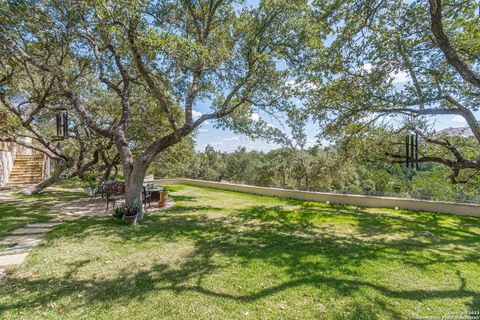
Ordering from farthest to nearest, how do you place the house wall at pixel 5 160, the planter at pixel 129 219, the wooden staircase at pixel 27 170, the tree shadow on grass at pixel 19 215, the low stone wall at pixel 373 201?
1. the wooden staircase at pixel 27 170
2. the house wall at pixel 5 160
3. the low stone wall at pixel 373 201
4. the planter at pixel 129 219
5. the tree shadow on grass at pixel 19 215

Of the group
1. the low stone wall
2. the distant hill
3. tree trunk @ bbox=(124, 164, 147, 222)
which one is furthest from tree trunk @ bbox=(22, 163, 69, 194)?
the distant hill

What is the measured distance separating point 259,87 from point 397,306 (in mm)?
5714

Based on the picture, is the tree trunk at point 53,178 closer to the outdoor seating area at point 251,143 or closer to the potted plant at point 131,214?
the outdoor seating area at point 251,143

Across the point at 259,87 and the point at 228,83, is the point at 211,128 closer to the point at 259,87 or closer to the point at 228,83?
the point at 228,83

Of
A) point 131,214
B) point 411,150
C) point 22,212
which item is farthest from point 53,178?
point 411,150

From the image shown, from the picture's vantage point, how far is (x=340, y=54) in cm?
571

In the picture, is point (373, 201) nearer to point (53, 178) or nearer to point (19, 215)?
point (19, 215)

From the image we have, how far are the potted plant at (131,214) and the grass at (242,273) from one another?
0.80 feet

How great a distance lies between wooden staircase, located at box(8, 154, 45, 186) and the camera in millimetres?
12166

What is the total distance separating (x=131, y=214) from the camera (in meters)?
5.81

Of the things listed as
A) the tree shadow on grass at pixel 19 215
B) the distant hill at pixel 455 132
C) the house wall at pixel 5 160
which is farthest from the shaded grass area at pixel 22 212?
the distant hill at pixel 455 132

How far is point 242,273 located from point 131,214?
12.1ft

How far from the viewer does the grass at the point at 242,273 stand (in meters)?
2.67

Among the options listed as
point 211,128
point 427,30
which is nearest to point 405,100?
point 427,30
